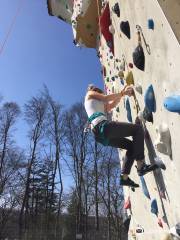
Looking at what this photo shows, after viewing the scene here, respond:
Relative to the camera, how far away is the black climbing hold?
143 inches

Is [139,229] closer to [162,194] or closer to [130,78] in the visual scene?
Answer: [162,194]

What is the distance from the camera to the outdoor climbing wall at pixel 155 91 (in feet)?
10.00

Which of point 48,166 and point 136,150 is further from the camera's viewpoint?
point 48,166

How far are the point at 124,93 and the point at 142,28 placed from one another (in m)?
0.96

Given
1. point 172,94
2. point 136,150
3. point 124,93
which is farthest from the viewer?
point 124,93

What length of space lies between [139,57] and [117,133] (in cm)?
78

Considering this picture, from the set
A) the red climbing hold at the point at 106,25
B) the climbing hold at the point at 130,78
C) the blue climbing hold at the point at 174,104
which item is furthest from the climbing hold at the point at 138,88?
the red climbing hold at the point at 106,25

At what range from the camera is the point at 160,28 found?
122 inches

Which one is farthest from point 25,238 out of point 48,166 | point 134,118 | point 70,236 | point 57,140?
point 134,118

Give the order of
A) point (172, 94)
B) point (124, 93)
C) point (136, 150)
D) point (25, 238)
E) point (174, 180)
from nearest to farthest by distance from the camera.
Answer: point (172, 94)
point (174, 180)
point (136, 150)
point (124, 93)
point (25, 238)

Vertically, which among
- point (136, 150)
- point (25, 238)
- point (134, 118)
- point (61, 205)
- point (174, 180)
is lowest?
point (174, 180)

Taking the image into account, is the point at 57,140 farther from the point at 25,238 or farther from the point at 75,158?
the point at 25,238

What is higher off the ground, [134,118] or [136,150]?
[134,118]

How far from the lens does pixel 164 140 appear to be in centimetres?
328
